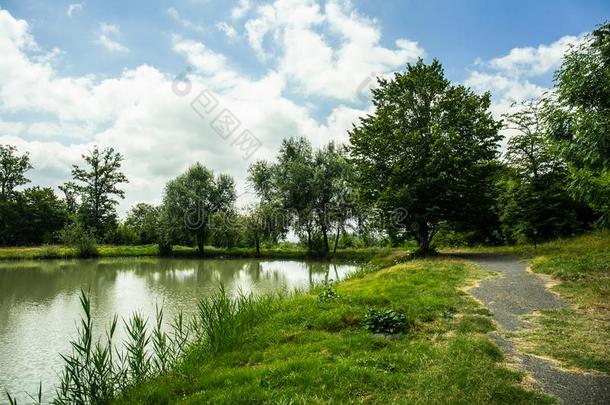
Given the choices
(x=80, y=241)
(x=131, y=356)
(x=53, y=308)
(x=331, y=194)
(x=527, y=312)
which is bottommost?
(x=53, y=308)

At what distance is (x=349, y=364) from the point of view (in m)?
5.62

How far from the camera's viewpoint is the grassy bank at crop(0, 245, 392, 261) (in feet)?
139

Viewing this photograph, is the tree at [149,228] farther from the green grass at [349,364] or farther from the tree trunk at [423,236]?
the green grass at [349,364]

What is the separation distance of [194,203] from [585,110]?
44.9 metres

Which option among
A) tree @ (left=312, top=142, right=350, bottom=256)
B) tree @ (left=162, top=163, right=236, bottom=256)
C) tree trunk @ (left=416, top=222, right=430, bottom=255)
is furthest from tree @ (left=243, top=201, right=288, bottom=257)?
tree trunk @ (left=416, top=222, right=430, bottom=255)

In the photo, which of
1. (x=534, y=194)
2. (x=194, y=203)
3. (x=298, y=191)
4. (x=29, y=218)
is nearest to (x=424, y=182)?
(x=534, y=194)

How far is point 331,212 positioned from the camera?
40281mm

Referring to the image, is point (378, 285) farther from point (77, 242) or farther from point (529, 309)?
point (77, 242)

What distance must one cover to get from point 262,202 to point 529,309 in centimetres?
3963

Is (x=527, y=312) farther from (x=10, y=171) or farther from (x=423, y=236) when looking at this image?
(x=10, y=171)

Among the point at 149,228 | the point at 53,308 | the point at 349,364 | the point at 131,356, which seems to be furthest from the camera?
the point at 149,228

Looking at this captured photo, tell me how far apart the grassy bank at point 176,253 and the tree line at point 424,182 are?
1.57m

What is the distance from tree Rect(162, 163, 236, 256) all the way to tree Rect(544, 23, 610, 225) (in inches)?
1665

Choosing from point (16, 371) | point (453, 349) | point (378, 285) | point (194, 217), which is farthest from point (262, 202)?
point (453, 349)
